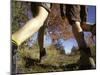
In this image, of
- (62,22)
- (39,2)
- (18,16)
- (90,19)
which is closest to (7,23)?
(18,16)

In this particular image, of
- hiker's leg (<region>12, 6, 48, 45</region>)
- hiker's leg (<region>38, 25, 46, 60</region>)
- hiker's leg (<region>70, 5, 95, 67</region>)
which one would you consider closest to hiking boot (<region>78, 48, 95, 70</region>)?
hiker's leg (<region>70, 5, 95, 67</region>)

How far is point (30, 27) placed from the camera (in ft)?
7.22

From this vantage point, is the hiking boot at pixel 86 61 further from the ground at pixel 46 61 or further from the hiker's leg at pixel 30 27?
the hiker's leg at pixel 30 27

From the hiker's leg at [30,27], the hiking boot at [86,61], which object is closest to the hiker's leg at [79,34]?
the hiking boot at [86,61]

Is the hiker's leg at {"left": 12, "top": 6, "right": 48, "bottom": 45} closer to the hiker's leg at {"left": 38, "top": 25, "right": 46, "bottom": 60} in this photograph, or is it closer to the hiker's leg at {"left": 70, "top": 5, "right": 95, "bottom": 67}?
the hiker's leg at {"left": 38, "top": 25, "right": 46, "bottom": 60}

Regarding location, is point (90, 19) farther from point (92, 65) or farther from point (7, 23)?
point (7, 23)

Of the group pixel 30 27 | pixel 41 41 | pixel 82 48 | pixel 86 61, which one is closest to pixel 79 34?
pixel 82 48

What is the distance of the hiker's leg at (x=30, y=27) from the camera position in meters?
2.15

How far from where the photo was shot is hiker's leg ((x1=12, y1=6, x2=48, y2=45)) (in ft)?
7.06

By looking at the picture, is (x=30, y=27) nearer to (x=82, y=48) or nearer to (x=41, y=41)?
(x=41, y=41)

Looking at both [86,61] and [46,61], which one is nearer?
[46,61]

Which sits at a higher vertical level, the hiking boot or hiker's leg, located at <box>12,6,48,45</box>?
hiker's leg, located at <box>12,6,48,45</box>

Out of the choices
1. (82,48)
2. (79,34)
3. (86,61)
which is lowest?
(86,61)

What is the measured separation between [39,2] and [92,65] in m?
0.87
